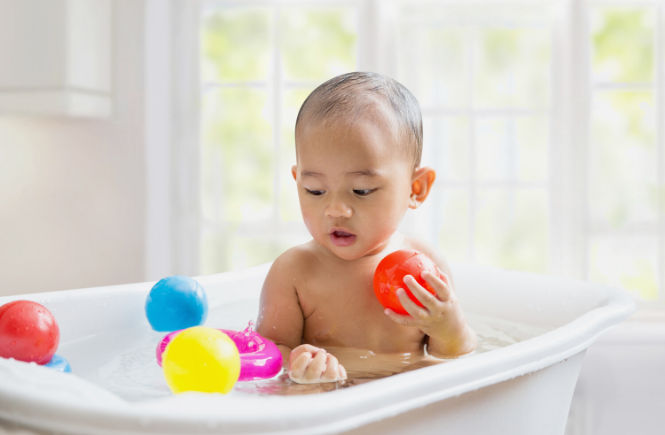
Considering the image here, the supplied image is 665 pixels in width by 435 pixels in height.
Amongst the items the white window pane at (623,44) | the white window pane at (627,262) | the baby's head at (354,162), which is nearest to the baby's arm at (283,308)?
the baby's head at (354,162)

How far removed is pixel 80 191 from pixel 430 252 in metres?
1.90

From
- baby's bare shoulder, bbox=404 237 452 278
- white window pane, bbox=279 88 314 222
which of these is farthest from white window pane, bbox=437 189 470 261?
baby's bare shoulder, bbox=404 237 452 278

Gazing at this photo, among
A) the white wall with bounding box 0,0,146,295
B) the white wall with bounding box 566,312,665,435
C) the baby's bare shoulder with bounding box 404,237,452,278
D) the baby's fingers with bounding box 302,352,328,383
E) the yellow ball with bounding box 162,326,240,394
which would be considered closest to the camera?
the yellow ball with bounding box 162,326,240,394

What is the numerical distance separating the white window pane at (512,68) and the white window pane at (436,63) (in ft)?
0.23

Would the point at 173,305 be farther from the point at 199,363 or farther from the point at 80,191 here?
the point at 80,191

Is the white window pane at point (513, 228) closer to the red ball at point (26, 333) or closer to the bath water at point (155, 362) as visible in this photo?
the bath water at point (155, 362)

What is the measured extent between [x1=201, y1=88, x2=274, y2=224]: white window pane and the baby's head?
1.61 metres

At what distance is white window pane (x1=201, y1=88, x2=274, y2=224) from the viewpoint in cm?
281

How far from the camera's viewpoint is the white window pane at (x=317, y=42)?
9.10ft

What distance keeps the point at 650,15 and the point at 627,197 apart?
79 centimetres

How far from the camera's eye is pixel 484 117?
277cm

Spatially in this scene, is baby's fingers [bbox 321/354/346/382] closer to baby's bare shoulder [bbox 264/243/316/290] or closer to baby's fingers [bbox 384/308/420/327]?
baby's fingers [bbox 384/308/420/327]

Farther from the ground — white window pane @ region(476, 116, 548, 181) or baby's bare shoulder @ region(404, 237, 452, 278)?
white window pane @ region(476, 116, 548, 181)

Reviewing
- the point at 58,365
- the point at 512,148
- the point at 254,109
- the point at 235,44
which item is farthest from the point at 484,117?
the point at 58,365
